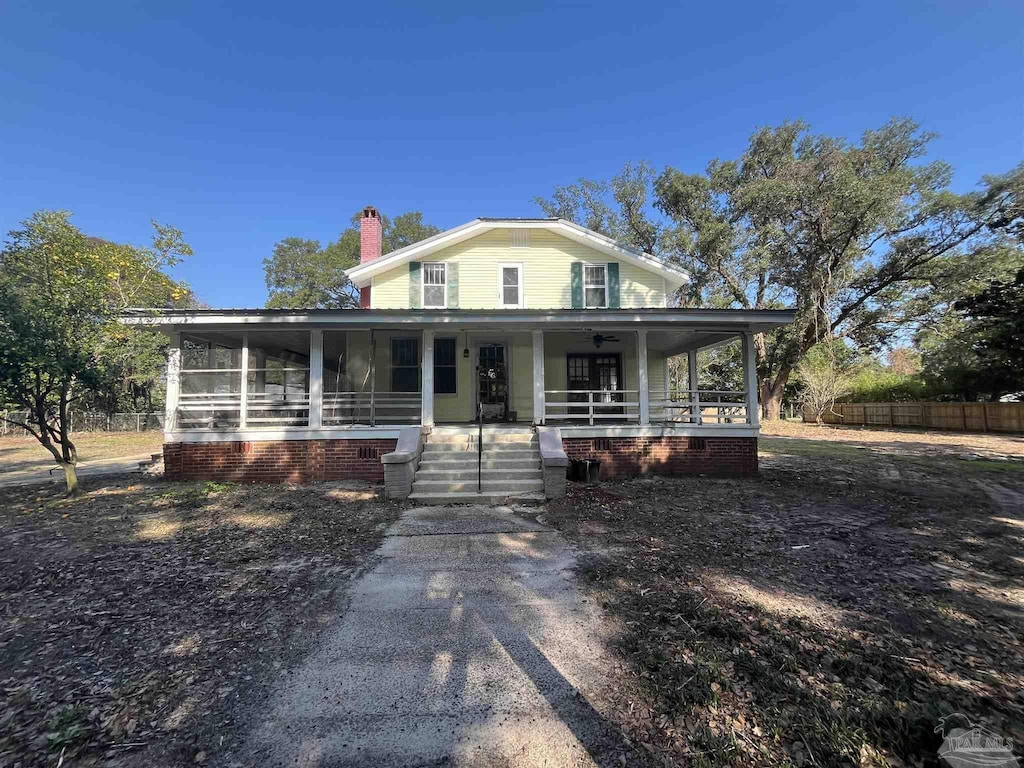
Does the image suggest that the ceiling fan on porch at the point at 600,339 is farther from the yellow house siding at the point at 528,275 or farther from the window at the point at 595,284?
the yellow house siding at the point at 528,275

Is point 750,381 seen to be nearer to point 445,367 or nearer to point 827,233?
point 445,367

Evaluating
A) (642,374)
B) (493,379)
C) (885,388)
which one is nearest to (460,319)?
(493,379)

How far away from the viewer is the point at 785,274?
81.6ft

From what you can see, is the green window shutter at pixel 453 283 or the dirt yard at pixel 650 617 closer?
→ the dirt yard at pixel 650 617

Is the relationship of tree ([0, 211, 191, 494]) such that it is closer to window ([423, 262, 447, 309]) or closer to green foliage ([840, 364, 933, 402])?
window ([423, 262, 447, 309])

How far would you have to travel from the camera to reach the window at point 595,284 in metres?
13.1

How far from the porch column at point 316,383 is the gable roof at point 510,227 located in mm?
4092

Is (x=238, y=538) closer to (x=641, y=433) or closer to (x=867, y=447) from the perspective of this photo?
(x=641, y=433)

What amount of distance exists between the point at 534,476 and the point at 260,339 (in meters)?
7.91

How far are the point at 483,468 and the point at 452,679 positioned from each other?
17.6 ft

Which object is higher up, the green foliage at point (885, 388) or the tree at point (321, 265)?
the tree at point (321, 265)

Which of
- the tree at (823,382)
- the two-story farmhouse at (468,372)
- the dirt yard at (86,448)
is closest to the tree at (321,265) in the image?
the dirt yard at (86,448)

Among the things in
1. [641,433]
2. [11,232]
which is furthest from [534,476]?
[11,232]

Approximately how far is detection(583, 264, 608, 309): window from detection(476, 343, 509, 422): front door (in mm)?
3183
